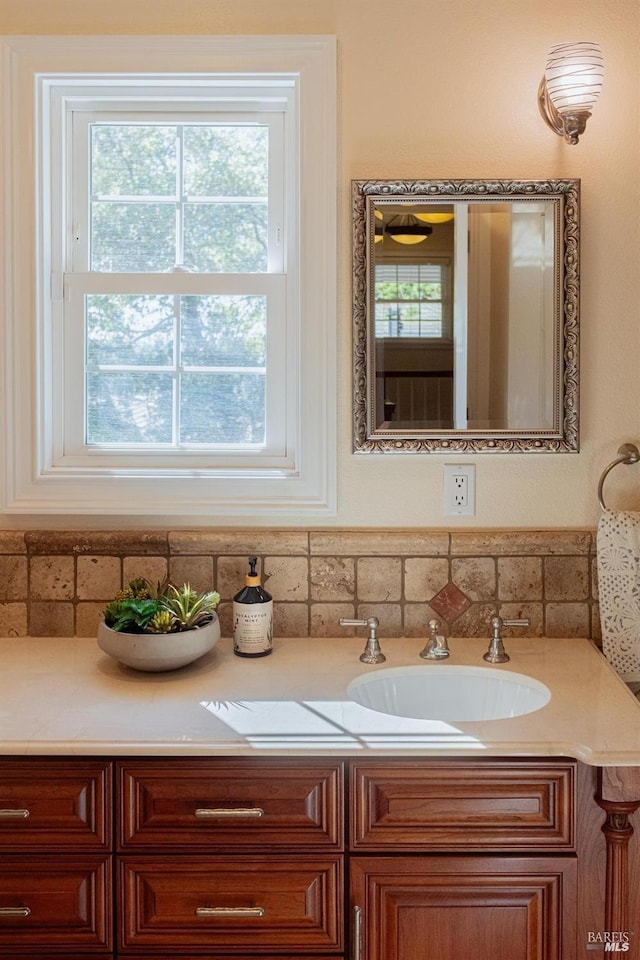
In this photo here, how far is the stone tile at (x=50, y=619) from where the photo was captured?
76.7 inches

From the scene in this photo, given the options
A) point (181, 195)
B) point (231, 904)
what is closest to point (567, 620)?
point (231, 904)

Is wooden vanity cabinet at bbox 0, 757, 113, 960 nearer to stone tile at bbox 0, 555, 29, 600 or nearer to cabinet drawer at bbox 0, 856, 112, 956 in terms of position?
cabinet drawer at bbox 0, 856, 112, 956

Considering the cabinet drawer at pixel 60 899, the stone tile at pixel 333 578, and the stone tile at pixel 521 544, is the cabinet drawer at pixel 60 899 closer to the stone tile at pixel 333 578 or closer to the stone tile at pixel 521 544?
the stone tile at pixel 333 578

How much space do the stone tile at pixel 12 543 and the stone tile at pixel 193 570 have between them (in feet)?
1.14

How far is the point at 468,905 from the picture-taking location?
4.58 ft

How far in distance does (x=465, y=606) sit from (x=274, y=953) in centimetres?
84

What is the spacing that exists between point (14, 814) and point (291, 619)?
2.44ft

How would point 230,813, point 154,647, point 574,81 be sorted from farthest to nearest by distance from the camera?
point 574,81
point 154,647
point 230,813

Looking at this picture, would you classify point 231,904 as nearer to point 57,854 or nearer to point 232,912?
point 232,912

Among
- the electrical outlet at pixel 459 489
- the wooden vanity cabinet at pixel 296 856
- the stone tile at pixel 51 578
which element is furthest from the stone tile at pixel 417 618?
the stone tile at pixel 51 578

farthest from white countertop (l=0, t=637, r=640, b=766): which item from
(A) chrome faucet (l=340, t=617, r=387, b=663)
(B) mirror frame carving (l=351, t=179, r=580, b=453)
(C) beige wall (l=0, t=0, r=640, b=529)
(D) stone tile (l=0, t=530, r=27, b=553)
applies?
(C) beige wall (l=0, t=0, r=640, b=529)

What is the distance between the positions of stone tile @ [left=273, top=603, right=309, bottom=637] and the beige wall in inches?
24.3

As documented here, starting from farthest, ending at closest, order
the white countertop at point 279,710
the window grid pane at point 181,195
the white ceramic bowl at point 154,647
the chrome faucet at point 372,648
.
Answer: the window grid pane at point 181,195 → the chrome faucet at point 372,648 → the white ceramic bowl at point 154,647 → the white countertop at point 279,710

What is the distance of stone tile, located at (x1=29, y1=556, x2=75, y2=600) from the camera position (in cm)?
194
